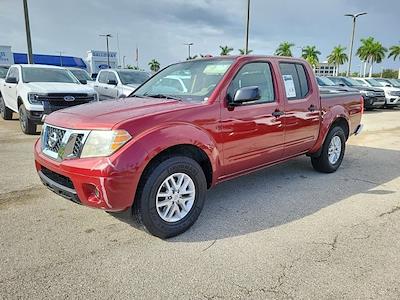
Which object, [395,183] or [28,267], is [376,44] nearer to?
[395,183]

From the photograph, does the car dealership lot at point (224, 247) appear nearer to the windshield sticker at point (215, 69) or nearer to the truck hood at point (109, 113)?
the truck hood at point (109, 113)

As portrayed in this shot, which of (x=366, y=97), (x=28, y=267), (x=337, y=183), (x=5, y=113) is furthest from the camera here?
(x=366, y=97)

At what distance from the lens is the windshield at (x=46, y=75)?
927 cm

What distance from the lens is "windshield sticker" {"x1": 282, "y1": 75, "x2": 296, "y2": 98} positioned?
4.60 meters

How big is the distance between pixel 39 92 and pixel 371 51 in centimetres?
6836

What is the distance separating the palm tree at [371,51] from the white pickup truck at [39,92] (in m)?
64.4

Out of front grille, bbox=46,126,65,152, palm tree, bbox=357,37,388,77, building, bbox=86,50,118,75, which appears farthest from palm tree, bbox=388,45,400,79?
front grille, bbox=46,126,65,152

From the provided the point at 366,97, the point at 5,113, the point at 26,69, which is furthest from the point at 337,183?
the point at 366,97

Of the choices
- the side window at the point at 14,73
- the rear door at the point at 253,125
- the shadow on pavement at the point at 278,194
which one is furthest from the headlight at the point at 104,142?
the side window at the point at 14,73

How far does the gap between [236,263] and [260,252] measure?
29 cm

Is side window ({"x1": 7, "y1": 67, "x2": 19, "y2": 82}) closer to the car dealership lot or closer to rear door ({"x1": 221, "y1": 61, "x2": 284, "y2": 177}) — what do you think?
the car dealership lot

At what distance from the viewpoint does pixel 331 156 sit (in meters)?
5.63

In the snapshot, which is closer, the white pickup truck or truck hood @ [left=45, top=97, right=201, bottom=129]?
truck hood @ [left=45, top=97, right=201, bottom=129]

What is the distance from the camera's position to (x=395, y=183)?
5188mm
